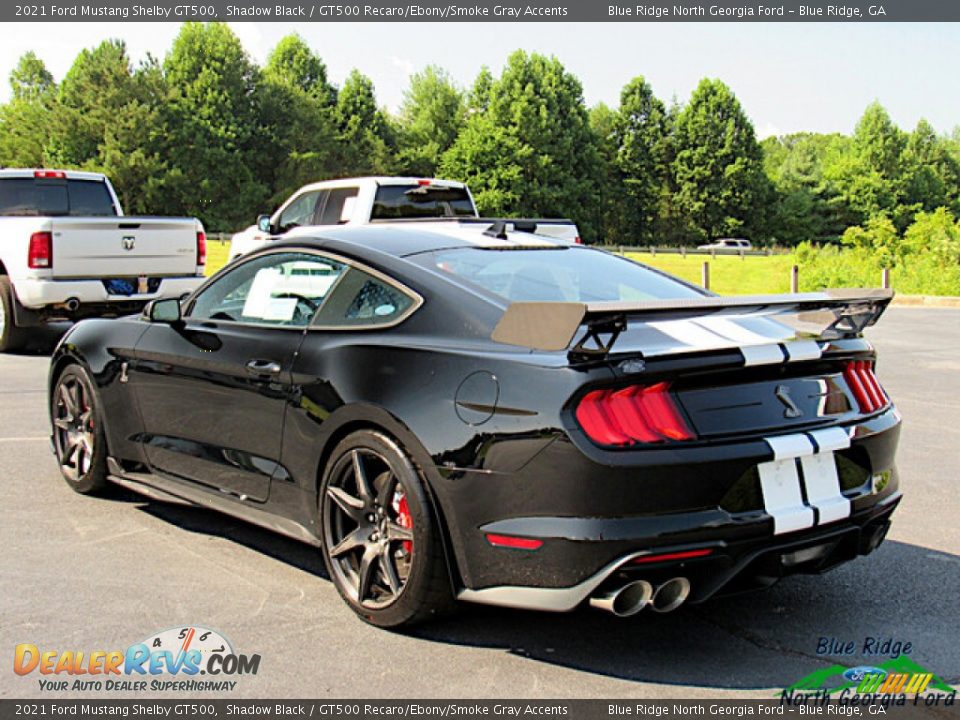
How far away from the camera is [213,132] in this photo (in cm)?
7769

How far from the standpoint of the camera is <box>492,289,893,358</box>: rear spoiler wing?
134 inches

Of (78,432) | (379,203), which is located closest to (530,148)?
(379,203)

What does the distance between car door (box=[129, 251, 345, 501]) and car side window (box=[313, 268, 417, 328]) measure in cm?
10

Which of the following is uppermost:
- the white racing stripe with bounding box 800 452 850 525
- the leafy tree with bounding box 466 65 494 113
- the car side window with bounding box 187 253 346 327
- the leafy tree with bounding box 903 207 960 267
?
the leafy tree with bounding box 466 65 494 113

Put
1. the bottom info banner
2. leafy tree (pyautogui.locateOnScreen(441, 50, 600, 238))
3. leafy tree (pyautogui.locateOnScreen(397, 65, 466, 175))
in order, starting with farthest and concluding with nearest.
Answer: leafy tree (pyautogui.locateOnScreen(397, 65, 466, 175)), leafy tree (pyautogui.locateOnScreen(441, 50, 600, 238)), the bottom info banner

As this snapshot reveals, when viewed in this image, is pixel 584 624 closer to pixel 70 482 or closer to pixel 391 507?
pixel 391 507

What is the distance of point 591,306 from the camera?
3.37 m

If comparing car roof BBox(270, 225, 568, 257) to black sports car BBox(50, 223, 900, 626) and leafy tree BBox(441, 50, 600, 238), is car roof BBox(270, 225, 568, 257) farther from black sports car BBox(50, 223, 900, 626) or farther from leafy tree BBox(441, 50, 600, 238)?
leafy tree BBox(441, 50, 600, 238)

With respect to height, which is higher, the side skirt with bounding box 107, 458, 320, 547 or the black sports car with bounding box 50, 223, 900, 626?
the black sports car with bounding box 50, 223, 900, 626

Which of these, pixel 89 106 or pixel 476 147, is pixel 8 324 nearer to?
pixel 89 106

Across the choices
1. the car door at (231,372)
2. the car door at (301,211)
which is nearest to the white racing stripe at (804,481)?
the car door at (231,372)

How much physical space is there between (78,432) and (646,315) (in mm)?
3683

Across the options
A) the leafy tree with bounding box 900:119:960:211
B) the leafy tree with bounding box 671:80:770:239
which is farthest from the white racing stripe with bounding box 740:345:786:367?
the leafy tree with bounding box 900:119:960:211

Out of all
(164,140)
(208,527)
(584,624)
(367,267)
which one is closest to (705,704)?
(584,624)
